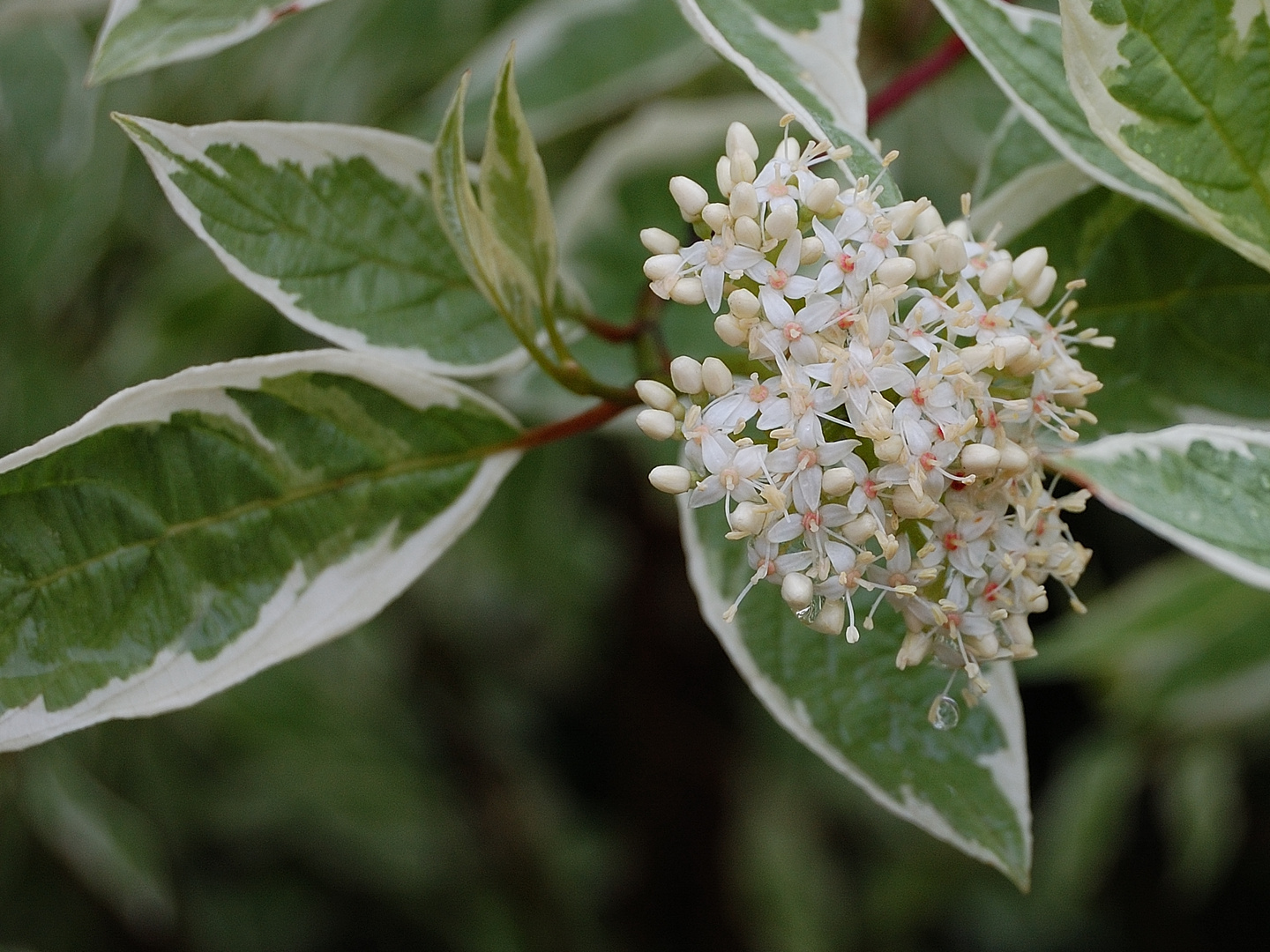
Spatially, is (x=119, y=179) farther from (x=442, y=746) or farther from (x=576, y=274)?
(x=442, y=746)

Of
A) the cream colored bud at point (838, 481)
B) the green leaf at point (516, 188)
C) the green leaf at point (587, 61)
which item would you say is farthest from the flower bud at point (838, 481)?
the green leaf at point (587, 61)

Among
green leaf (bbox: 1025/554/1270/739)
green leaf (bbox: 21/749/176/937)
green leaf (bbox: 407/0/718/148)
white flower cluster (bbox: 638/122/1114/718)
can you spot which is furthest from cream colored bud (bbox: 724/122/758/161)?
green leaf (bbox: 21/749/176/937)

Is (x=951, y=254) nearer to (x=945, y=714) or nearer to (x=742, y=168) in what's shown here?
(x=742, y=168)

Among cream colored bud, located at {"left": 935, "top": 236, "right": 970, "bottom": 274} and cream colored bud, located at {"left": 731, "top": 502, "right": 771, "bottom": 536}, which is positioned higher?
cream colored bud, located at {"left": 935, "top": 236, "right": 970, "bottom": 274}

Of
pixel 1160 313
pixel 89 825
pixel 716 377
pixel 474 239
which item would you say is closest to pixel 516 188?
pixel 474 239

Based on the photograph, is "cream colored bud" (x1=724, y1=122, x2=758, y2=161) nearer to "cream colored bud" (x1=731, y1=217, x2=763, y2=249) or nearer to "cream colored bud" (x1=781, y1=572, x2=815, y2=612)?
"cream colored bud" (x1=731, y1=217, x2=763, y2=249)

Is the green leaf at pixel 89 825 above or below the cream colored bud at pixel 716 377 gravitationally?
below

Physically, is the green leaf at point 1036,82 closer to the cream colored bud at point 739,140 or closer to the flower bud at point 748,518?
the cream colored bud at point 739,140
